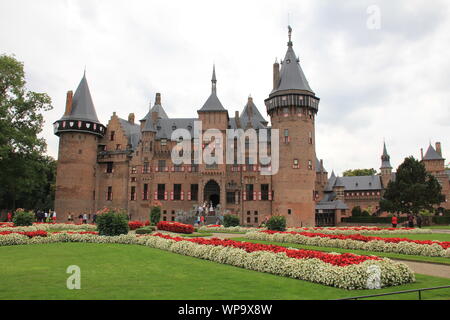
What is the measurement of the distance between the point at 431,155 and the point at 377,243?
2561 inches

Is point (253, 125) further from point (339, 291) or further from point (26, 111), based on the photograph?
point (339, 291)

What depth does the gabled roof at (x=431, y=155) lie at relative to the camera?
72500mm

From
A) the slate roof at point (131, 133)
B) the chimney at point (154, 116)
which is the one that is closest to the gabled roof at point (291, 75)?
the chimney at point (154, 116)

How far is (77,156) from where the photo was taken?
49781 millimetres

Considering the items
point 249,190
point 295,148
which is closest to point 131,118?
point 249,190

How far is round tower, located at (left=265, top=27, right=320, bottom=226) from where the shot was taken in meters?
44.0

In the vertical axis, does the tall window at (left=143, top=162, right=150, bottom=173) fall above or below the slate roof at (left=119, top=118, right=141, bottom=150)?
below

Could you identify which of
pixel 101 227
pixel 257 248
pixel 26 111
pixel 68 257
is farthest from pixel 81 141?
pixel 257 248

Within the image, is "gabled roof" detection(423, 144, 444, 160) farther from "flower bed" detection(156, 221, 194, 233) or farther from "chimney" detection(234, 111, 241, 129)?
"flower bed" detection(156, 221, 194, 233)

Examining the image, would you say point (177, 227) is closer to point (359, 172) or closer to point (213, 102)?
point (213, 102)

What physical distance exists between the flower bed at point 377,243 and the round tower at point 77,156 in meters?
34.1

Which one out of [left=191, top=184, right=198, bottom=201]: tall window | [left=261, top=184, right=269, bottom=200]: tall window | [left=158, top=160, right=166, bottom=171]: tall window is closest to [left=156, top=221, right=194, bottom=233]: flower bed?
[left=191, top=184, right=198, bottom=201]: tall window

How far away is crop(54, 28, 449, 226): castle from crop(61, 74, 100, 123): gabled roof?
132 millimetres

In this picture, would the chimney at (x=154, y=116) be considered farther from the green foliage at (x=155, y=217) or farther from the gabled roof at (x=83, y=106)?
the green foliage at (x=155, y=217)
